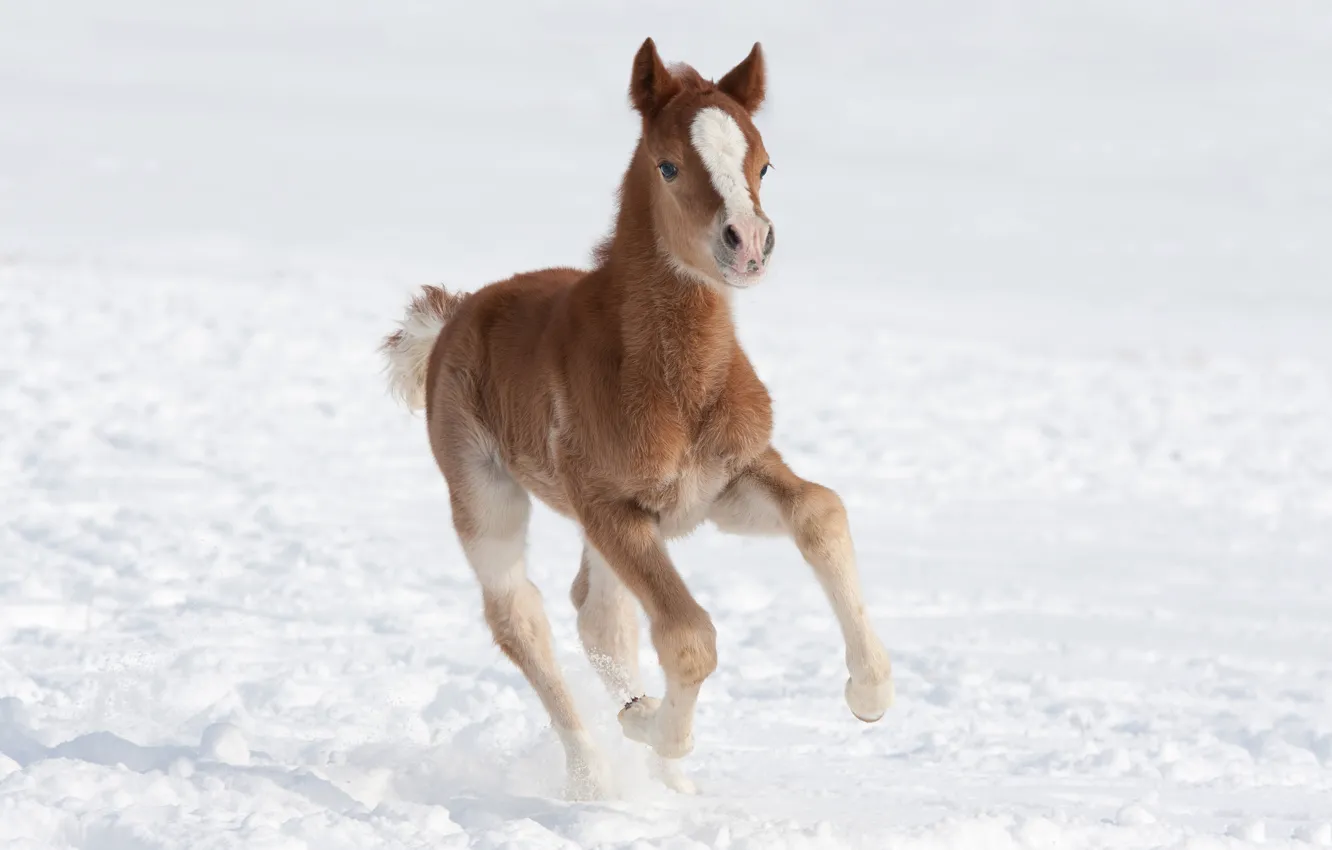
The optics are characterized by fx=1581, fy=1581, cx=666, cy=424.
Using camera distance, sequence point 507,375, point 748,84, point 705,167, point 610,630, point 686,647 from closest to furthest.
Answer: point 705,167 → point 686,647 → point 748,84 → point 507,375 → point 610,630

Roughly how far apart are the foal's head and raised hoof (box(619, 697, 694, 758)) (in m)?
1.20

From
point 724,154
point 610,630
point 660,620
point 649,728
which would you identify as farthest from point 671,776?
point 724,154

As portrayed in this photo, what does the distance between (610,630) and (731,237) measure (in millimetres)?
1906

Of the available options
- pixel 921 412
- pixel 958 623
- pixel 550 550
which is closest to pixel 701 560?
pixel 550 550

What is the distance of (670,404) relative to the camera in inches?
172

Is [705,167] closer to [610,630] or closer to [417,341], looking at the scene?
[610,630]

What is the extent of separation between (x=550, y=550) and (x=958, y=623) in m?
2.40

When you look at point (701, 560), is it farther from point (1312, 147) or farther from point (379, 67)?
point (379, 67)

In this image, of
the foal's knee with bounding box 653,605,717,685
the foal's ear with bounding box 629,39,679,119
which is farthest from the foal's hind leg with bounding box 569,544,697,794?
the foal's ear with bounding box 629,39,679,119

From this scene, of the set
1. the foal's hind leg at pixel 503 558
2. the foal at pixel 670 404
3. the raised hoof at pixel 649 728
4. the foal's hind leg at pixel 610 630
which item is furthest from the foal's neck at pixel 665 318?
the foal's hind leg at pixel 610 630

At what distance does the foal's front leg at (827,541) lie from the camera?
13.9 ft

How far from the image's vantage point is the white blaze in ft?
13.1

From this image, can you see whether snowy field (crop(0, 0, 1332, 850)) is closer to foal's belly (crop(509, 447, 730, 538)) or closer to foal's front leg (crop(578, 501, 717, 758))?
foal's front leg (crop(578, 501, 717, 758))

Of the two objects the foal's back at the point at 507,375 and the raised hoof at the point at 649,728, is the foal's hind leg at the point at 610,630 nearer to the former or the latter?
the foal's back at the point at 507,375
